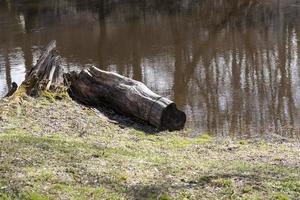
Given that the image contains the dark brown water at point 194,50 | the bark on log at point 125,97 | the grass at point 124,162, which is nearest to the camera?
the grass at point 124,162

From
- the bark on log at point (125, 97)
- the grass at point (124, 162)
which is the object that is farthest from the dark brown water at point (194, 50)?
the grass at point (124, 162)

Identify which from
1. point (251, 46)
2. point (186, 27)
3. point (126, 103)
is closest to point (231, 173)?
point (126, 103)

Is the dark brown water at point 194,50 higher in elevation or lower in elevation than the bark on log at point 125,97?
lower

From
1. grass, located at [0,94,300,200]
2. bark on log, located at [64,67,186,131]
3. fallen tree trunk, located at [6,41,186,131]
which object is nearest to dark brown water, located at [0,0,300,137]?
bark on log, located at [64,67,186,131]

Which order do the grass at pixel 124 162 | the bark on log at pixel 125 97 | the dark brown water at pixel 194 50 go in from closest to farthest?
the grass at pixel 124 162 < the bark on log at pixel 125 97 < the dark brown water at pixel 194 50

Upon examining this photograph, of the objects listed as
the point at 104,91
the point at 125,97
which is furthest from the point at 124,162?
the point at 104,91

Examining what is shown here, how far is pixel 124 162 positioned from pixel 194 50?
14.1m

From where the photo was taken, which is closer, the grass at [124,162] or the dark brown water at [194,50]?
the grass at [124,162]

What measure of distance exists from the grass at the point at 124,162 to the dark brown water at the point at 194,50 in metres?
2.39

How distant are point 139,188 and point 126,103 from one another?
6041 mm

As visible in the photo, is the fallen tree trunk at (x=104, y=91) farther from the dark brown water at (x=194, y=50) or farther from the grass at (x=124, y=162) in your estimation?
the dark brown water at (x=194, y=50)

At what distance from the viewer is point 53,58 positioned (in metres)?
14.9

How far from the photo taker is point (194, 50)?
22656mm

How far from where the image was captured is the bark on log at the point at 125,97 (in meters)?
13.1
